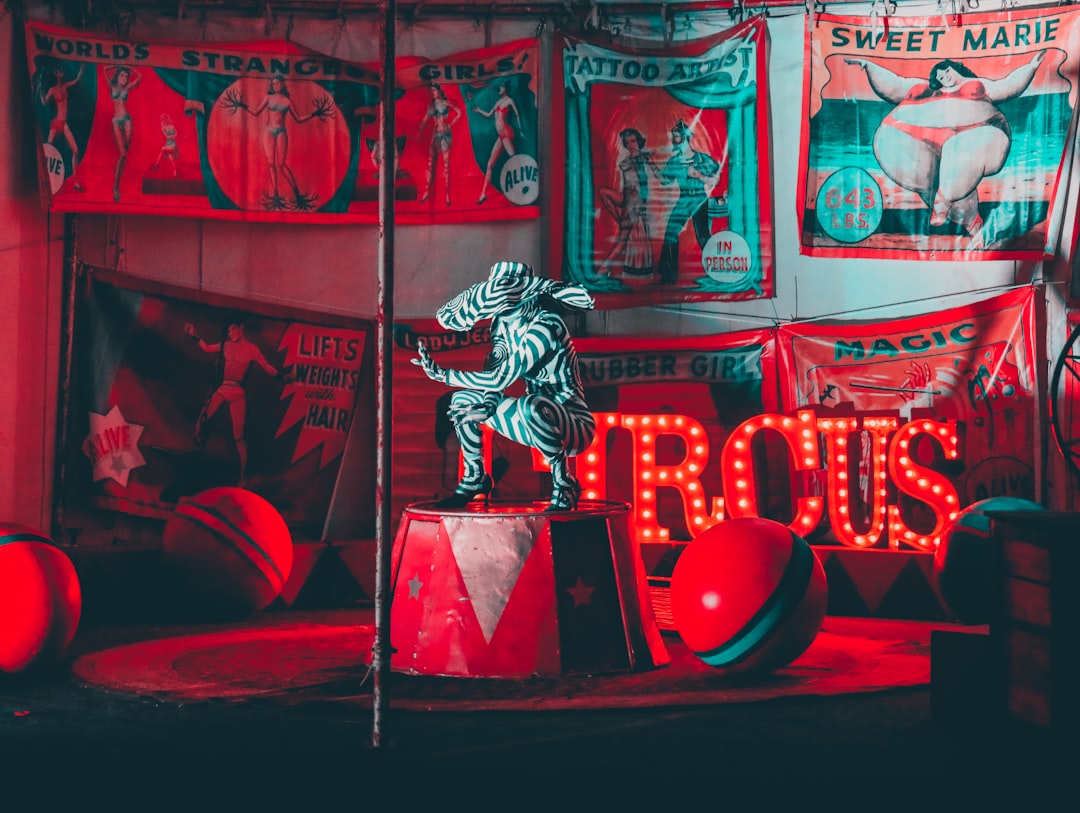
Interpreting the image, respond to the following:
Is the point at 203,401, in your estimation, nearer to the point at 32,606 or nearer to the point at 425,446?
the point at 425,446

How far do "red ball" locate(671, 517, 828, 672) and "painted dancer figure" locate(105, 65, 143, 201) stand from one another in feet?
18.3

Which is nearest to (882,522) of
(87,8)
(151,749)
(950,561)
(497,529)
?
(950,561)

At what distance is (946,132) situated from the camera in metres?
9.43

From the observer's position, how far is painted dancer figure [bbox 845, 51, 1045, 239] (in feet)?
30.5

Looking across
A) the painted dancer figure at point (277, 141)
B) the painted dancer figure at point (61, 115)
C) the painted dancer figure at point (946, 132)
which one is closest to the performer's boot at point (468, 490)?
the painted dancer figure at point (277, 141)

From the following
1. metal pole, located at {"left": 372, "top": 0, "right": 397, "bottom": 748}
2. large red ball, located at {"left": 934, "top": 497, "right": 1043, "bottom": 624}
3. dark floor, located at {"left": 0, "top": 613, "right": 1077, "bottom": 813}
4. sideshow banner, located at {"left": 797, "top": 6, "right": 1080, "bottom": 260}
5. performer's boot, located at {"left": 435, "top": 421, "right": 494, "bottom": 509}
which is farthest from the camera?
sideshow banner, located at {"left": 797, "top": 6, "right": 1080, "bottom": 260}

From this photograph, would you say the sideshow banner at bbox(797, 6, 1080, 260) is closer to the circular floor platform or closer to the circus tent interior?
the circus tent interior

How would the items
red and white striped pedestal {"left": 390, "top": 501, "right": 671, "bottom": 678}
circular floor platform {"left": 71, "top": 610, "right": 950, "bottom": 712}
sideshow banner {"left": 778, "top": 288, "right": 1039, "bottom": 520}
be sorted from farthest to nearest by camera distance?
sideshow banner {"left": 778, "top": 288, "right": 1039, "bottom": 520}
red and white striped pedestal {"left": 390, "top": 501, "right": 671, "bottom": 678}
circular floor platform {"left": 71, "top": 610, "right": 950, "bottom": 712}

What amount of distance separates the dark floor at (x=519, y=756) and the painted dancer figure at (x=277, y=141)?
192 inches

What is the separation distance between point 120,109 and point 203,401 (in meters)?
2.26

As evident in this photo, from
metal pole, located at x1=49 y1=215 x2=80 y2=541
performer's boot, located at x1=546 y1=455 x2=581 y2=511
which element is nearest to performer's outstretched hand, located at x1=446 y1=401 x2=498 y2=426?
performer's boot, located at x1=546 y1=455 x2=581 y2=511

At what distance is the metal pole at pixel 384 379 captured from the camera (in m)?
4.68

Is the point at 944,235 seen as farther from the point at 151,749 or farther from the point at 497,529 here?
the point at 151,749

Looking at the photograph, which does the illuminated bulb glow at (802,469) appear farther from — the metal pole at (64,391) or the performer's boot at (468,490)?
the metal pole at (64,391)
